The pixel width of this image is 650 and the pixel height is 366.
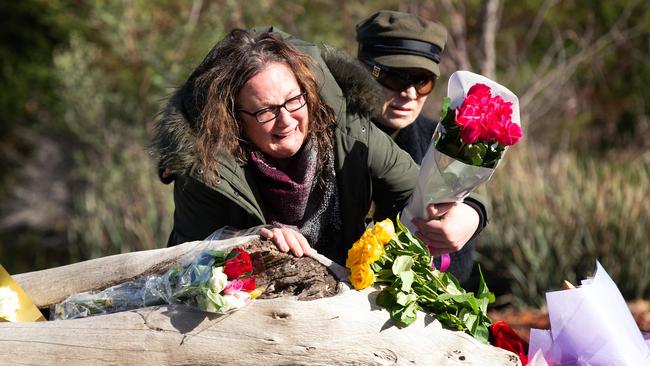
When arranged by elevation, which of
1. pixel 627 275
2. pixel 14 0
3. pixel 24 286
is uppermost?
pixel 14 0

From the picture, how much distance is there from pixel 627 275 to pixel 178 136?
407cm

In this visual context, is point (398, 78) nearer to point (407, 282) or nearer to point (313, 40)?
point (407, 282)

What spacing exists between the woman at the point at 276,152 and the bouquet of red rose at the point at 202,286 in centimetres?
16

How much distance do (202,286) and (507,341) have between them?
0.93 metres

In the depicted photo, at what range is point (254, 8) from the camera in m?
8.38

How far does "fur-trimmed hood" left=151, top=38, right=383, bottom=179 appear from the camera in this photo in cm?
287

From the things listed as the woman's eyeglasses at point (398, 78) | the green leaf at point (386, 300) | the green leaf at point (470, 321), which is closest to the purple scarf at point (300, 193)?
the green leaf at point (386, 300)

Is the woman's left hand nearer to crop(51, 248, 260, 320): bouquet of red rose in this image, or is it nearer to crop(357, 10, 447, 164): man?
crop(51, 248, 260, 320): bouquet of red rose

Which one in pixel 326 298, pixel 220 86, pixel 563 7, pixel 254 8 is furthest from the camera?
pixel 563 7

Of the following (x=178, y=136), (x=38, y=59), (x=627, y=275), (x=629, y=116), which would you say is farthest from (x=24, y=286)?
(x=629, y=116)

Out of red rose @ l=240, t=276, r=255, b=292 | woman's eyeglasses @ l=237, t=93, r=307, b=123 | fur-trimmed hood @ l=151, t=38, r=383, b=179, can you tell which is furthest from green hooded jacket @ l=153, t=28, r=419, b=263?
red rose @ l=240, t=276, r=255, b=292

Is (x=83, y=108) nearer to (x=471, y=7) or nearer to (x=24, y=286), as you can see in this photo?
(x=471, y=7)

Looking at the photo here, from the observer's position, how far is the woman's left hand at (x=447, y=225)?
293cm

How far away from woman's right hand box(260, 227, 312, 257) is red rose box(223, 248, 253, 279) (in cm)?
12
